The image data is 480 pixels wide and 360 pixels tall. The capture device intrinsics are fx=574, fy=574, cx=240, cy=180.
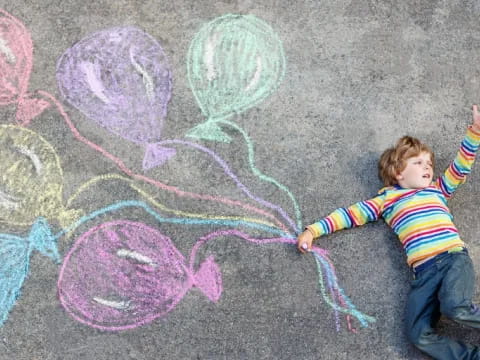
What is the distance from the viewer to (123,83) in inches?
147

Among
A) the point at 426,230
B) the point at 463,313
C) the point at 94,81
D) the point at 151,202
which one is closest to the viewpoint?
the point at 463,313

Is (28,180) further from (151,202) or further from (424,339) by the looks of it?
(424,339)

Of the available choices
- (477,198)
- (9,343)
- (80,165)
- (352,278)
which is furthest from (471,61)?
(9,343)

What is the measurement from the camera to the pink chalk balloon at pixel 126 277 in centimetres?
329

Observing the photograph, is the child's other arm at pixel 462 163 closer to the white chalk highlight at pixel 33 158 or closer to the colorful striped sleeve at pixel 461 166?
the colorful striped sleeve at pixel 461 166

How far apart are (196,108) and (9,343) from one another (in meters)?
1.78

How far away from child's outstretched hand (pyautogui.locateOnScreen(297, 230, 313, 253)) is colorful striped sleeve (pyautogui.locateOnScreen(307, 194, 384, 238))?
0.03 m

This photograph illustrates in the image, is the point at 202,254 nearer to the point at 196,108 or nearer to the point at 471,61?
the point at 196,108

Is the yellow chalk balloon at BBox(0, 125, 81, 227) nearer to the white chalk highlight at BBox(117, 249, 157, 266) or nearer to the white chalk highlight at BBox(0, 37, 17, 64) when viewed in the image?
the white chalk highlight at BBox(117, 249, 157, 266)

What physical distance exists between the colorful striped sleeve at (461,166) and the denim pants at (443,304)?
418mm

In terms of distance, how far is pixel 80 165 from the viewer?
3568 mm

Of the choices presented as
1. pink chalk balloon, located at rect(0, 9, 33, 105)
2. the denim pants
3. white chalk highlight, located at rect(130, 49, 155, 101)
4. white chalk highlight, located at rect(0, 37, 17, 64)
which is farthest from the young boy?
white chalk highlight, located at rect(0, 37, 17, 64)

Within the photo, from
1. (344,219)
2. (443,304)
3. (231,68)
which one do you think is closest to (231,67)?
(231,68)

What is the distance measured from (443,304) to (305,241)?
0.82 m
